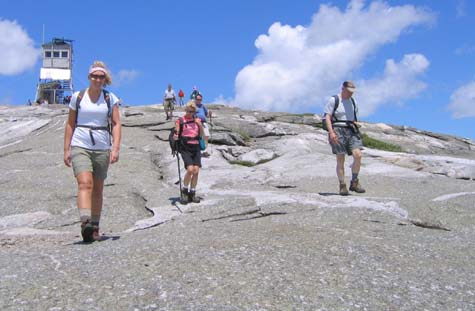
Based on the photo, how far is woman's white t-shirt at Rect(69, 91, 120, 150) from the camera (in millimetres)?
7531

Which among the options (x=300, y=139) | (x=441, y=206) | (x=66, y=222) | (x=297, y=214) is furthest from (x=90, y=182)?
(x=300, y=139)

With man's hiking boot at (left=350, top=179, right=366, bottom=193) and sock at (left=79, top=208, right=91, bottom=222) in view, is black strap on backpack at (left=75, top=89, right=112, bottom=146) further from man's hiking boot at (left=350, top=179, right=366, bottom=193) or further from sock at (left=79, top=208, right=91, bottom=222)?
man's hiking boot at (left=350, top=179, right=366, bottom=193)

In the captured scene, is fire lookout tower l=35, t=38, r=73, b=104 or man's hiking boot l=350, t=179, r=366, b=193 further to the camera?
fire lookout tower l=35, t=38, r=73, b=104

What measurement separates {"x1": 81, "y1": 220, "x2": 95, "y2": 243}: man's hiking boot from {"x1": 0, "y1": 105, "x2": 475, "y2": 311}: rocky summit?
0.22m

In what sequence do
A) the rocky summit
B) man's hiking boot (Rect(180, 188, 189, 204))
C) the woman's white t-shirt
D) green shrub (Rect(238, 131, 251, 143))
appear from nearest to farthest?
the rocky summit
the woman's white t-shirt
man's hiking boot (Rect(180, 188, 189, 204))
green shrub (Rect(238, 131, 251, 143))

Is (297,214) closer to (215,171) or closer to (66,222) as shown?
(66,222)

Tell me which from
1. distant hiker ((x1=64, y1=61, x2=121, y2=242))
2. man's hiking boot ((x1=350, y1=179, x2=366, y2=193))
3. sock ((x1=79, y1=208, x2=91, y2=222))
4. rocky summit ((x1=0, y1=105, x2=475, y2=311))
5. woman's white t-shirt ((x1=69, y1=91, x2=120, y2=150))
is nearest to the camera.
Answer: rocky summit ((x1=0, y1=105, x2=475, y2=311))

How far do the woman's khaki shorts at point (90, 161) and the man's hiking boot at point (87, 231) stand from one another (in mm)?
732

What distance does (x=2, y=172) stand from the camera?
15.6 metres

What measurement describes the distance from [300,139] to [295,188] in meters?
8.81

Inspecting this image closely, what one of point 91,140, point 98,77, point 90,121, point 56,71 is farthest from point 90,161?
point 56,71

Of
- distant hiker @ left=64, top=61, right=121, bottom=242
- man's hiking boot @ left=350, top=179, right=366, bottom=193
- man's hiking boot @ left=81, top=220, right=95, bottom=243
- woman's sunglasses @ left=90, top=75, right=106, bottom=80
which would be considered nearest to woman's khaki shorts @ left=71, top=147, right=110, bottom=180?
distant hiker @ left=64, top=61, right=121, bottom=242

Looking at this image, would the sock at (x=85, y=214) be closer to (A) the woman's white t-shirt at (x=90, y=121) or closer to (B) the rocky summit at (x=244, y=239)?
(B) the rocky summit at (x=244, y=239)

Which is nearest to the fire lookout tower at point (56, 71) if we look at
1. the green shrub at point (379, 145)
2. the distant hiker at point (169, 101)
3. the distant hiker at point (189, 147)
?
the distant hiker at point (169, 101)
